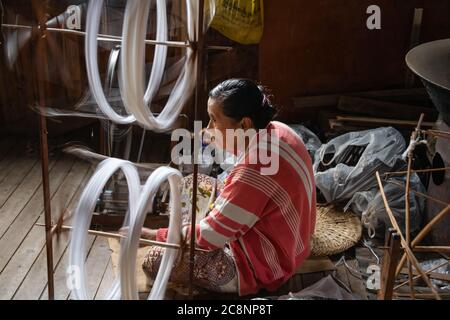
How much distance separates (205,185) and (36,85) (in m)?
0.96

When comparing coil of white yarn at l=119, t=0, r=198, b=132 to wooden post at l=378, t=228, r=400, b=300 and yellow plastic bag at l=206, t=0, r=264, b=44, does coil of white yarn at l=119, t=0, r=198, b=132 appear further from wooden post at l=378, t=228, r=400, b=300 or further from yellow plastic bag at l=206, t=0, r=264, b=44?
yellow plastic bag at l=206, t=0, r=264, b=44

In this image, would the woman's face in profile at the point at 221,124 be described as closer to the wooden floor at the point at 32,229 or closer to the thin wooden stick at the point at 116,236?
the thin wooden stick at the point at 116,236

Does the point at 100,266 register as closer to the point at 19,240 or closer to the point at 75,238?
the point at 19,240

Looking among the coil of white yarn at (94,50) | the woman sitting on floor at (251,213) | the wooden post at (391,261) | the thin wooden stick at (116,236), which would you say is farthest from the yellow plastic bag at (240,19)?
the wooden post at (391,261)

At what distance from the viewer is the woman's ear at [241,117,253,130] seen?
1.87 metres

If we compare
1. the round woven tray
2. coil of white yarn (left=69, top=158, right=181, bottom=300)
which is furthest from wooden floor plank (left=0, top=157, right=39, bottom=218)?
the round woven tray

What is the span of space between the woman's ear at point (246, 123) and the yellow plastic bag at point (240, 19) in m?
1.33

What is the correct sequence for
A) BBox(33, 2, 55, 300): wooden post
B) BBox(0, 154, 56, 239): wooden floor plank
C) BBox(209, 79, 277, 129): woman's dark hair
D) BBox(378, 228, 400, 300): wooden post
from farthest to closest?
BBox(0, 154, 56, 239): wooden floor plank → BBox(209, 79, 277, 129): woman's dark hair → BBox(33, 2, 55, 300): wooden post → BBox(378, 228, 400, 300): wooden post

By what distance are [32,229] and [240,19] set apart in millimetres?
1481

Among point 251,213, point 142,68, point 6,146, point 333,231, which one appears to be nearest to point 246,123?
point 251,213

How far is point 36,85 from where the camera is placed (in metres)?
1.75

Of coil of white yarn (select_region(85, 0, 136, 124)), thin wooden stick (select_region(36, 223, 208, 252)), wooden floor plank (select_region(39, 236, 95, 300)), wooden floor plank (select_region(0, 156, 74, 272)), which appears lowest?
wooden floor plank (select_region(39, 236, 95, 300))

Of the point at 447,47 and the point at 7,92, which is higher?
the point at 447,47

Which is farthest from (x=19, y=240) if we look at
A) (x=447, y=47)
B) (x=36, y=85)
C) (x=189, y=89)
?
(x=447, y=47)
